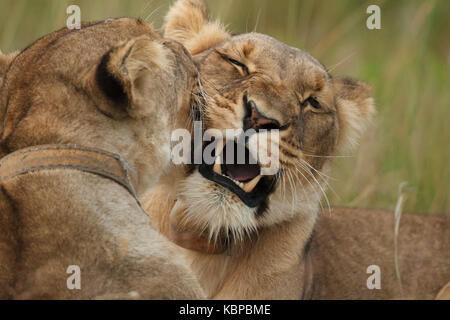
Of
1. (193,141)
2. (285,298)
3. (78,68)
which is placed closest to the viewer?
(78,68)

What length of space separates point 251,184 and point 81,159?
38.2 inches

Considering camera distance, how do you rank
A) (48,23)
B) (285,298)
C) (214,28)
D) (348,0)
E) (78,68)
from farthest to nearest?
(348,0), (48,23), (214,28), (285,298), (78,68)

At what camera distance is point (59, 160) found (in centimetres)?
246

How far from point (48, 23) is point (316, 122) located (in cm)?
282

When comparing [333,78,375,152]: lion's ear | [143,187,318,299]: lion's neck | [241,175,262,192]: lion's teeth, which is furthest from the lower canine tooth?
[333,78,375,152]: lion's ear

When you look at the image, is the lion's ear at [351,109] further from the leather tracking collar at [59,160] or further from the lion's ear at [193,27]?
the leather tracking collar at [59,160]

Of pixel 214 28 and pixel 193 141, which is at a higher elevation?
pixel 214 28

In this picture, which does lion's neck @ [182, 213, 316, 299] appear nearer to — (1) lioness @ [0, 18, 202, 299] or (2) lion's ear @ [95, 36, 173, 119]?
(1) lioness @ [0, 18, 202, 299]

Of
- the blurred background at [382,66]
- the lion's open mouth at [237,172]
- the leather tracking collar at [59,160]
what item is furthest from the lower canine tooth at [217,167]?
the blurred background at [382,66]

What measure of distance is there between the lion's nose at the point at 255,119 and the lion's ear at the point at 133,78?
0.40 m

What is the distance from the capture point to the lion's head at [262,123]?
3.19 m

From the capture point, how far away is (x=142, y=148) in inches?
110
